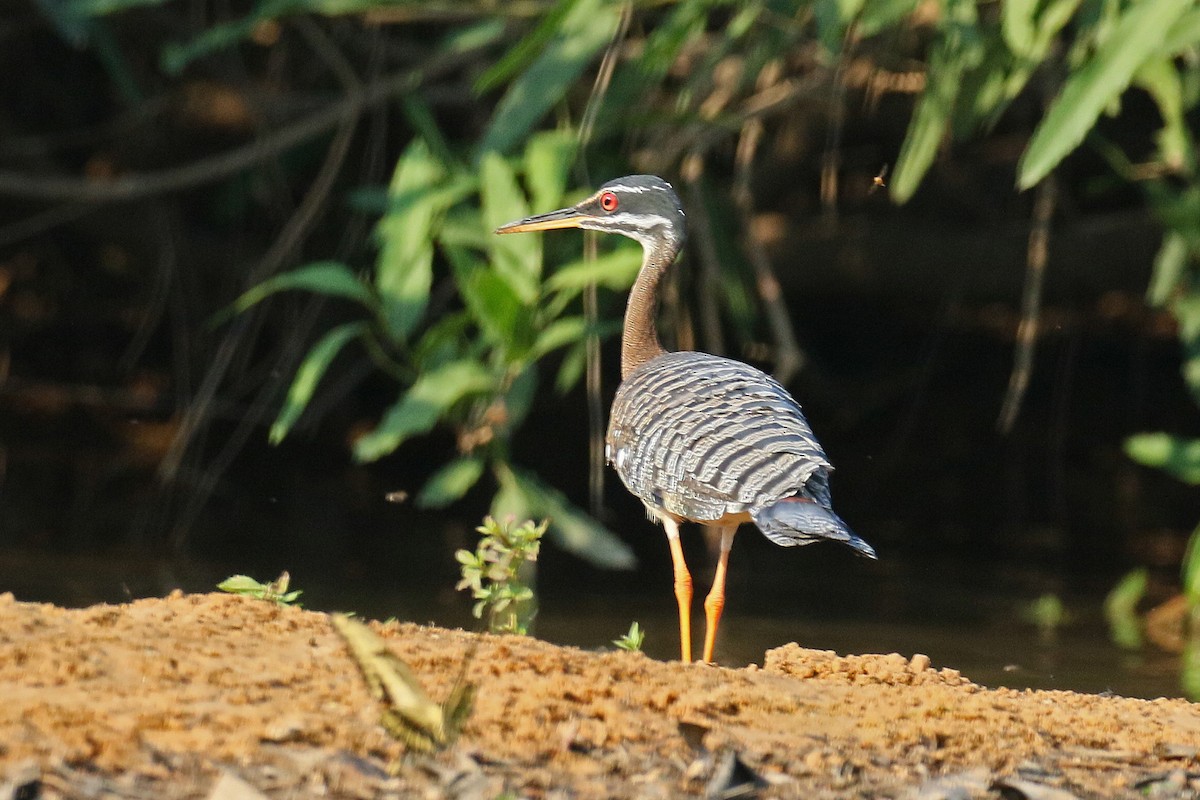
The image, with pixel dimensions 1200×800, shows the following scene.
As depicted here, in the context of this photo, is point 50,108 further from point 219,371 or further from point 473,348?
point 473,348

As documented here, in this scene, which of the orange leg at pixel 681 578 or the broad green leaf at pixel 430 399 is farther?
the broad green leaf at pixel 430 399

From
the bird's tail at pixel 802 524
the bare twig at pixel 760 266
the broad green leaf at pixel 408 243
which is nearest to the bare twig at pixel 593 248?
the broad green leaf at pixel 408 243

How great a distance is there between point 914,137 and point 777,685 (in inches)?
122

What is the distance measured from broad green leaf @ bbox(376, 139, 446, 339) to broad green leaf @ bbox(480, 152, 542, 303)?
9.3 inches

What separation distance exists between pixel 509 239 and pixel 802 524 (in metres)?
2.56

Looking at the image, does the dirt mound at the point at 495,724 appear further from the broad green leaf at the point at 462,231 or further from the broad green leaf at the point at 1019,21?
the broad green leaf at the point at 462,231

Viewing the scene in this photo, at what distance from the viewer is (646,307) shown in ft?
21.4

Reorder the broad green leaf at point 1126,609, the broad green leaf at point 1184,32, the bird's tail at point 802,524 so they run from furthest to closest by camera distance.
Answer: the broad green leaf at point 1126,609 < the broad green leaf at point 1184,32 < the bird's tail at point 802,524

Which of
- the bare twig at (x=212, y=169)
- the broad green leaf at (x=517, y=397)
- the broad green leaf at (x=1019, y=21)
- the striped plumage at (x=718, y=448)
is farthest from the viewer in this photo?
the bare twig at (x=212, y=169)

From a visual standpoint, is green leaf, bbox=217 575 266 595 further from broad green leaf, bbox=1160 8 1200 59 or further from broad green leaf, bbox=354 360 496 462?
broad green leaf, bbox=1160 8 1200 59

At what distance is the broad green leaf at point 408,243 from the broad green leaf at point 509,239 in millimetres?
235

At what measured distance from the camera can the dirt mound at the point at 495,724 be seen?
133 inches

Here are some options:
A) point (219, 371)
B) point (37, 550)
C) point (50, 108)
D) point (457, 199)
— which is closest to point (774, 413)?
point (457, 199)

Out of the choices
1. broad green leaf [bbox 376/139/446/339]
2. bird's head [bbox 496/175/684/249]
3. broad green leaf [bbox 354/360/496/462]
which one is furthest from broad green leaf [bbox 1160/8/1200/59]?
broad green leaf [bbox 376/139/446/339]
